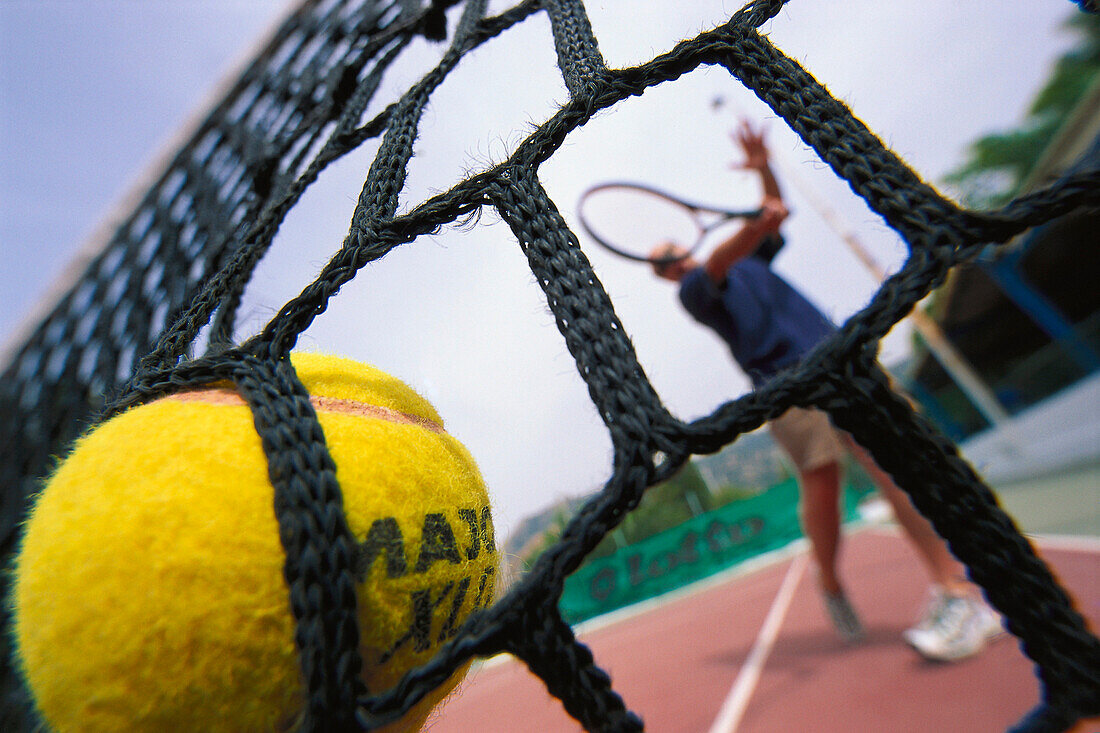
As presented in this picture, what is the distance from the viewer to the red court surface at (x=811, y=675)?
147 centimetres

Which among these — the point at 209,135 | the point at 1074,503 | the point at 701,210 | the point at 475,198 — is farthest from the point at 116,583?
the point at 1074,503

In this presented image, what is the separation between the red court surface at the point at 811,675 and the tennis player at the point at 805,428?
12 centimetres

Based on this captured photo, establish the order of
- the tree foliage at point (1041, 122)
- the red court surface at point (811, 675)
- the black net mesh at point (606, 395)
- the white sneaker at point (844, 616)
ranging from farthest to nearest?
the tree foliage at point (1041, 122), the white sneaker at point (844, 616), the red court surface at point (811, 675), the black net mesh at point (606, 395)

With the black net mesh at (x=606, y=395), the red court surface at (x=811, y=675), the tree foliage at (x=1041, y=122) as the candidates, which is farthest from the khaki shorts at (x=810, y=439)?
the tree foliage at (x=1041, y=122)

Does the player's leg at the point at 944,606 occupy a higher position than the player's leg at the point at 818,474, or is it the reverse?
the player's leg at the point at 818,474

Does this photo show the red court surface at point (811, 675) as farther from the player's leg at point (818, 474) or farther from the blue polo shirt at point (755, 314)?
the blue polo shirt at point (755, 314)

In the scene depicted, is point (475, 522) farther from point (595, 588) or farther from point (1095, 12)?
point (595, 588)

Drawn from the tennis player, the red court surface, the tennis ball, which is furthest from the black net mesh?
the tennis player

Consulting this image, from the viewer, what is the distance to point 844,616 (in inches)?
80.8

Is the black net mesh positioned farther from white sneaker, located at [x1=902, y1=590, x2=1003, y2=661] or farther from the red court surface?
white sneaker, located at [x1=902, y1=590, x2=1003, y2=661]

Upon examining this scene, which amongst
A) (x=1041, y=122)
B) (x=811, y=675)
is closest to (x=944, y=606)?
(x=811, y=675)

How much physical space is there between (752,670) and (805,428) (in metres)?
1.49

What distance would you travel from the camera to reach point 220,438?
0.45 metres

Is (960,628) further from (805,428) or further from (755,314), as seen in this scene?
(755,314)
